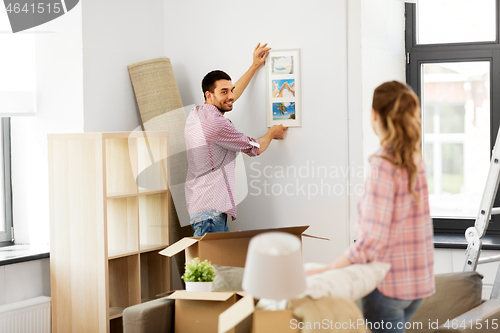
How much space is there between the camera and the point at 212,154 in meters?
3.01

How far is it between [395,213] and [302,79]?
1.88 m

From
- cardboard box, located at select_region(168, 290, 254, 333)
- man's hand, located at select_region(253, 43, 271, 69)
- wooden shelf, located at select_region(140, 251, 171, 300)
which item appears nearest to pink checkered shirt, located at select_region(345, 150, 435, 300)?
cardboard box, located at select_region(168, 290, 254, 333)

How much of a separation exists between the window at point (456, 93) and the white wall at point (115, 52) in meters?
1.68

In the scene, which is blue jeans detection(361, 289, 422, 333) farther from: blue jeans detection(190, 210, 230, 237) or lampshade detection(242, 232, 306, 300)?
blue jeans detection(190, 210, 230, 237)

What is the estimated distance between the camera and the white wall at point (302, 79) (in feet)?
10.1

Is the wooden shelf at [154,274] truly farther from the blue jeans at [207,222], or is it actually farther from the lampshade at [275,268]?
the lampshade at [275,268]

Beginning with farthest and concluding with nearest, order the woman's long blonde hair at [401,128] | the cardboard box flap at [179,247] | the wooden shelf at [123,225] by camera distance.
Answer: the wooden shelf at [123,225]
the cardboard box flap at [179,247]
the woman's long blonde hair at [401,128]

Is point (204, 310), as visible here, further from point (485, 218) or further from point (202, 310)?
point (485, 218)

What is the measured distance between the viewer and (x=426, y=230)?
1451 mm

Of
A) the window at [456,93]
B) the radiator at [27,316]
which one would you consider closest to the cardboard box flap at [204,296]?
the radiator at [27,316]

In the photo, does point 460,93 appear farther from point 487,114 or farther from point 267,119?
point 267,119

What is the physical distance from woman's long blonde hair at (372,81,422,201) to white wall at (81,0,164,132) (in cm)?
206

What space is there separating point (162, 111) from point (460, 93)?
1.89m

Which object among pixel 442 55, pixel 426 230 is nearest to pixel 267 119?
pixel 442 55
